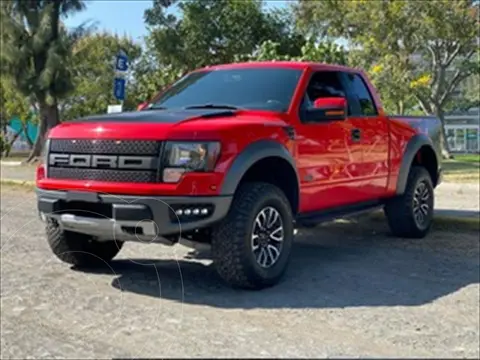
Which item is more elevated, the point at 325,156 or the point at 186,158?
the point at 186,158

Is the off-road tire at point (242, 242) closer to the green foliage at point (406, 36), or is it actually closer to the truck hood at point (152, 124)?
the truck hood at point (152, 124)

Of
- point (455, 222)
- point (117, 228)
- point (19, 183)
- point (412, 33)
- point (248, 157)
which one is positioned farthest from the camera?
point (412, 33)

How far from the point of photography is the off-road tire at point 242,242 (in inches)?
177

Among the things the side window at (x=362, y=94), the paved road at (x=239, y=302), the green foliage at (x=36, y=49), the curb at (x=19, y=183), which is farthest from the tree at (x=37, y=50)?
the side window at (x=362, y=94)

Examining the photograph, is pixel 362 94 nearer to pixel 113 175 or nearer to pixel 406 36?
pixel 113 175

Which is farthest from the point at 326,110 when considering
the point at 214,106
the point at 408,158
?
the point at 408,158

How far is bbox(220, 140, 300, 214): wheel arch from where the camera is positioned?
4.53 metres

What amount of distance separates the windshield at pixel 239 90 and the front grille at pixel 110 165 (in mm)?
1191

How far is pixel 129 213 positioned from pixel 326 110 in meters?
2.31

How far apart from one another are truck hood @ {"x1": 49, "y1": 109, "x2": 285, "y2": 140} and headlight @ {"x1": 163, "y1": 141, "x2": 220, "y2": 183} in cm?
9

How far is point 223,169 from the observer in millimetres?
4469

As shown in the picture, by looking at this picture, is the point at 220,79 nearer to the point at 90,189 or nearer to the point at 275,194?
the point at 275,194

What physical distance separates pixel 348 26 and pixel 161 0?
23.6 feet

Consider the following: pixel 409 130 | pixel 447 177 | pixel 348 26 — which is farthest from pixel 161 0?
pixel 409 130
